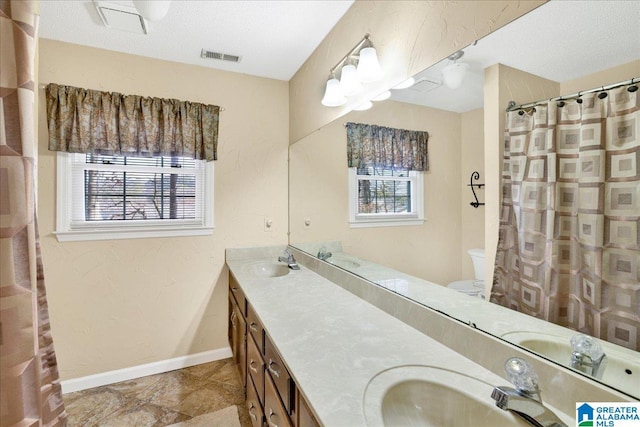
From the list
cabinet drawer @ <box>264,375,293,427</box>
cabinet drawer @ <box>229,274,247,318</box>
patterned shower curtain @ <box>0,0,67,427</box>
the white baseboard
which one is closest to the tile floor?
the white baseboard

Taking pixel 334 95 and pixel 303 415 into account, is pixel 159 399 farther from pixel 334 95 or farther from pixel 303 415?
pixel 334 95

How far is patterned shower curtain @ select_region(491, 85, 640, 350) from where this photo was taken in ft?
2.12

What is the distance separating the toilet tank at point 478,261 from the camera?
3.32ft

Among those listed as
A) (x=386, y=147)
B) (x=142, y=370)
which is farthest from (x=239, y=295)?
(x=386, y=147)

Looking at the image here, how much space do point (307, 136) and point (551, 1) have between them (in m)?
1.76

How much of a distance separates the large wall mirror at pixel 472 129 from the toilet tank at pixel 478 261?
18 mm

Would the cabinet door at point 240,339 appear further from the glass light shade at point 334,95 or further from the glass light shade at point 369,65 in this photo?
the glass light shade at point 369,65

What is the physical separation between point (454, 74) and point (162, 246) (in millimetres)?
2326

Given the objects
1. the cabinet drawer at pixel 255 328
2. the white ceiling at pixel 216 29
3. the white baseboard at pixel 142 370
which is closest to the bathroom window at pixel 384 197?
the cabinet drawer at pixel 255 328

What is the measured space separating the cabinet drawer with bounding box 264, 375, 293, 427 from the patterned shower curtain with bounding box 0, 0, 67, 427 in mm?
A: 678

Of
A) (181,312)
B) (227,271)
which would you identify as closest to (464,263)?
(227,271)

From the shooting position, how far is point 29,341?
624mm

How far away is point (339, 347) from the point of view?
3.49 feet

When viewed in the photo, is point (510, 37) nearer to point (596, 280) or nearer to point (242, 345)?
point (596, 280)
